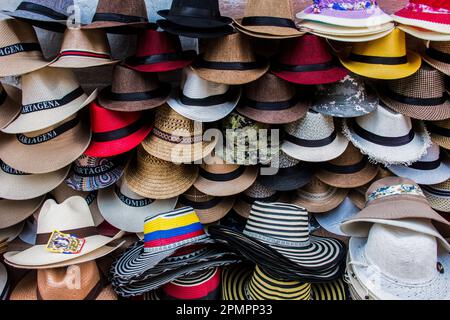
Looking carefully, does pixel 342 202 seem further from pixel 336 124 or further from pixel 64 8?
pixel 64 8

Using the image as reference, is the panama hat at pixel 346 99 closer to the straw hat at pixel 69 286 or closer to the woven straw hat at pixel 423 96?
the woven straw hat at pixel 423 96

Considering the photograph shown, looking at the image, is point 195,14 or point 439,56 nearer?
point 195,14

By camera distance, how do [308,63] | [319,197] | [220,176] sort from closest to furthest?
[308,63], [220,176], [319,197]

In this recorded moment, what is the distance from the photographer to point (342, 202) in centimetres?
228

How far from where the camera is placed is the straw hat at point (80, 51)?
1.69m

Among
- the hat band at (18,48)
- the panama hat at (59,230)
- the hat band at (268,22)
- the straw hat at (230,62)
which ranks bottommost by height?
the panama hat at (59,230)

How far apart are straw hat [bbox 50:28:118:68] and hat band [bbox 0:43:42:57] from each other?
17cm

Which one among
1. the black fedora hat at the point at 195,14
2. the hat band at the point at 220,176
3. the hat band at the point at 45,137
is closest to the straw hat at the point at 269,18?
the black fedora hat at the point at 195,14

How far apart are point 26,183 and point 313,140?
56.1 inches

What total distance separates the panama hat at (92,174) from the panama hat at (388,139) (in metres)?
1.19

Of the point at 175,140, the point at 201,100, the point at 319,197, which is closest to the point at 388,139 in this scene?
the point at 319,197

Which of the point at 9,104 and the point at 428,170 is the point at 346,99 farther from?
the point at 9,104

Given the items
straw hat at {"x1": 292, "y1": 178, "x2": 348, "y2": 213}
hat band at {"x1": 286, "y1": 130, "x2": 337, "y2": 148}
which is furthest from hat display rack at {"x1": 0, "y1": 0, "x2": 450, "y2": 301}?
straw hat at {"x1": 292, "y1": 178, "x2": 348, "y2": 213}

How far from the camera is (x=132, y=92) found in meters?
1.79
